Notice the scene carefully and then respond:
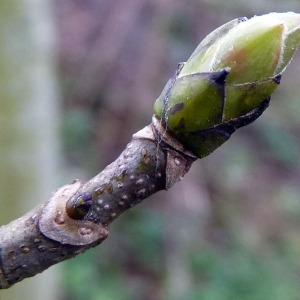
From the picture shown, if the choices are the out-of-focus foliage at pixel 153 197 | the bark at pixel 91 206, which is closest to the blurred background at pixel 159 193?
the out-of-focus foliage at pixel 153 197

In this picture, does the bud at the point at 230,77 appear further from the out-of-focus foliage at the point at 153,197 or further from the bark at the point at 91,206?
the out-of-focus foliage at the point at 153,197

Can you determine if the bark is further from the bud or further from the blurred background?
the blurred background

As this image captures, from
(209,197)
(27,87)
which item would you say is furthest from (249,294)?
(27,87)

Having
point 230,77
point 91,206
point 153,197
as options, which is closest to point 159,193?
point 153,197

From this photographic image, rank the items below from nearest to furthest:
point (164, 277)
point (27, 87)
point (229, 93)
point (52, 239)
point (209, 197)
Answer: point (229, 93), point (52, 239), point (27, 87), point (164, 277), point (209, 197)

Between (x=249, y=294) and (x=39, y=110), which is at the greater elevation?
(x=39, y=110)

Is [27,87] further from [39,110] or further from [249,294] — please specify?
[249,294]

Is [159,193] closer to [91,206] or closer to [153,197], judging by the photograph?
[153,197]
